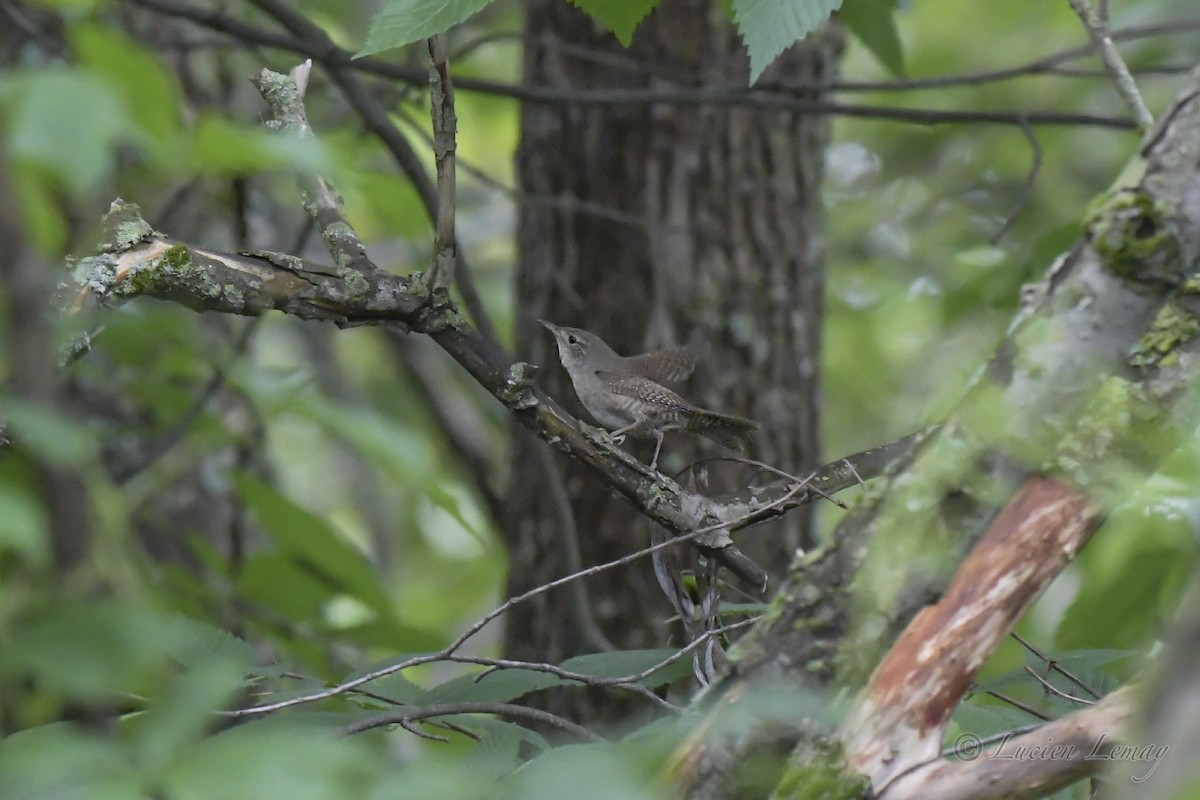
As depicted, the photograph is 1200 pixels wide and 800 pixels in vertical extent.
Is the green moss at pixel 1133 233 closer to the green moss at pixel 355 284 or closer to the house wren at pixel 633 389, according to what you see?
the green moss at pixel 355 284

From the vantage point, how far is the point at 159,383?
3.50 m

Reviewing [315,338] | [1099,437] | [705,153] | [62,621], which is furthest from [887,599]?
[315,338]

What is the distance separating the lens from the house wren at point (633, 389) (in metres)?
2.98

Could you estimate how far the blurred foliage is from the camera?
93 centimetres

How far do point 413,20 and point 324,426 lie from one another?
667mm

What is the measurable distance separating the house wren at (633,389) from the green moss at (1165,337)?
142 centimetres

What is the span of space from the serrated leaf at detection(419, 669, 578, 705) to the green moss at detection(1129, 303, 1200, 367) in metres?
0.95

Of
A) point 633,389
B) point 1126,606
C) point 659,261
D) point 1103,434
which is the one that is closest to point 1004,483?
point 1103,434

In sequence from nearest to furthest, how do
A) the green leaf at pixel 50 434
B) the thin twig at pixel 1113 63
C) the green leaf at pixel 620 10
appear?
the green leaf at pixel 50 434 < the thin twig at pixel 1113 63 < the green leaf at pixel 620 10

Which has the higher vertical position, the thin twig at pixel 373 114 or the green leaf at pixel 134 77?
the thin twig at pixel 373 114

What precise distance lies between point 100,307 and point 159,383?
68.9 inches

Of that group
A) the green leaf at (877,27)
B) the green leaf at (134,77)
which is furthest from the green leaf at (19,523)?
the green leaf at (877,27)

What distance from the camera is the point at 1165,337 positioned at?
142 cm

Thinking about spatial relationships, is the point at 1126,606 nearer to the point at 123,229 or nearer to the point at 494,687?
the point at 494,687
